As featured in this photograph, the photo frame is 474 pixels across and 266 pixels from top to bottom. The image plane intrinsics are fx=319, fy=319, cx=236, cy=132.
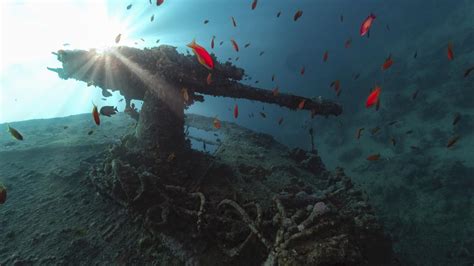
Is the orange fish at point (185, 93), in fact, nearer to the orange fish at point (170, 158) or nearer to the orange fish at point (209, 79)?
the orange fish at point (209, 79)

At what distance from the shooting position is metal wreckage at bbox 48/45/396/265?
4883 millimetres

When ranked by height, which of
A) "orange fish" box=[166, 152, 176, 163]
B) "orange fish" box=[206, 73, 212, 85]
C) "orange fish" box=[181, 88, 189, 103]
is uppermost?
"orange fish" box=[206, 73, 212, 85]

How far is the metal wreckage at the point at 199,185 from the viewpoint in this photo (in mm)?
4883

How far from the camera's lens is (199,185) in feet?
22.1

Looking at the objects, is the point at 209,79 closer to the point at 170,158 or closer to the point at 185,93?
the point at 185,93

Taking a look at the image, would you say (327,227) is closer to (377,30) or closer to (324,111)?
(324,111)

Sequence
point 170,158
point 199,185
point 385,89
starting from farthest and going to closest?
point 385,89 → point 170,158 → point 199,185

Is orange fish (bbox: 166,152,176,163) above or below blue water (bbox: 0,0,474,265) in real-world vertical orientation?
below

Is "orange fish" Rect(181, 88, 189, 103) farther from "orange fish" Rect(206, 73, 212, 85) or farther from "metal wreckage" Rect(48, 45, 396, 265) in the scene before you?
"orange fish" Rect(206, 73, 212, 85)

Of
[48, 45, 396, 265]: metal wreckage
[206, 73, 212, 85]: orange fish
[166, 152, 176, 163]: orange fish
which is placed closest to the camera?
[48, 45, 396, 265]: metal wreckage

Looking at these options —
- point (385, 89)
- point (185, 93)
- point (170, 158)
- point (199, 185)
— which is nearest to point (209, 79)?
point (185, 93)

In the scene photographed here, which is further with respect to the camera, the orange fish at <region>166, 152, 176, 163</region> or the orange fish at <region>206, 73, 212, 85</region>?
the orange fish at <region>206, 73, 212, 85</region>

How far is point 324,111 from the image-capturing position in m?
8.48

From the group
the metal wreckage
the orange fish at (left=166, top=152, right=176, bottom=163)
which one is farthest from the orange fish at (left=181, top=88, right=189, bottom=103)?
the orange fish at (left=166, top=152, right=176, bottom=163)
